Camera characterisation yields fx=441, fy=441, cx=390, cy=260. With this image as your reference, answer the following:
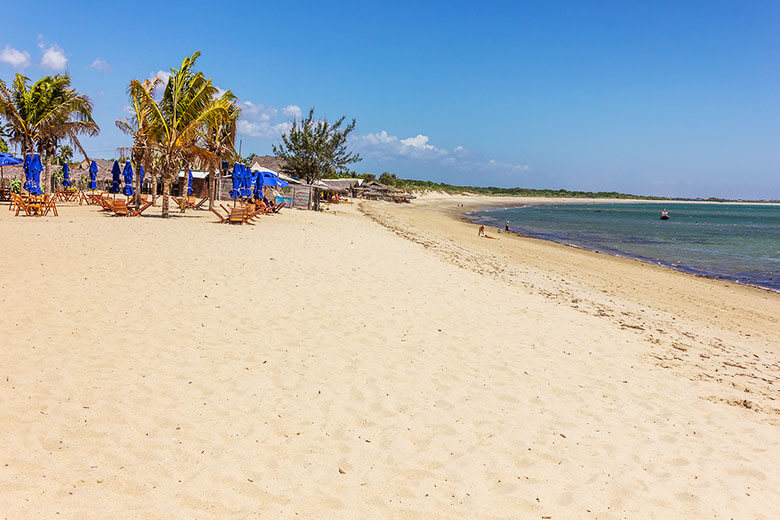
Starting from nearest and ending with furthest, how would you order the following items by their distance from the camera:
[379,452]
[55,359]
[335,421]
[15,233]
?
1. [379,452]
2. [335,421]
3. [55,359]
4. [15,233]

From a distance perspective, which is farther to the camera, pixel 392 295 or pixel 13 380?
pixel 392 295

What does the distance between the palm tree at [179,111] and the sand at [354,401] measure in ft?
31.1

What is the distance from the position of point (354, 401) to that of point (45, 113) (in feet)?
82.4

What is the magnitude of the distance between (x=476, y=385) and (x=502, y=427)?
0.76 meters

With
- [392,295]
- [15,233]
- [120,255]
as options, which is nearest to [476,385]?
[392,295]

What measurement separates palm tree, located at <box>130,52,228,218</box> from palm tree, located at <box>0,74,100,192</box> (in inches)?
284

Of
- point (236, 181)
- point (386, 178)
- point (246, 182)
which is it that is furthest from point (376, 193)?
point (236, 181)

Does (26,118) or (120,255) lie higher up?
(26,118)

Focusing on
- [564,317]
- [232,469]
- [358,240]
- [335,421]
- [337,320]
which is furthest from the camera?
[358,240]

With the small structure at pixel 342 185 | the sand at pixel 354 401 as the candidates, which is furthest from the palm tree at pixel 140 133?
the small structure at pixel 342 185

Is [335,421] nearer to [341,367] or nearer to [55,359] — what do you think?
[341,367]

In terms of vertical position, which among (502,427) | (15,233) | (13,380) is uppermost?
(15,233)

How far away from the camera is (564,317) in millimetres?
Result: 7352

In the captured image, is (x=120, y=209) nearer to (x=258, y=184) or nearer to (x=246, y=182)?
(x=246, y=182)
